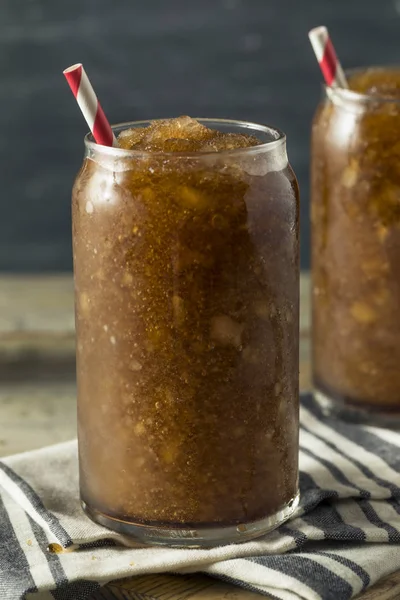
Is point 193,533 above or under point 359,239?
under

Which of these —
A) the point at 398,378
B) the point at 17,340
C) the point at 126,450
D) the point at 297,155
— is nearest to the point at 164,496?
the point at 126,450

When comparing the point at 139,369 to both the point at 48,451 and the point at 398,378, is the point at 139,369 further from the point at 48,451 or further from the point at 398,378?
the point at 398,378

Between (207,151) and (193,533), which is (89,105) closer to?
(207,151)

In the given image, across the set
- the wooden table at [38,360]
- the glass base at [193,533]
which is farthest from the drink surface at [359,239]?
the glass base at [193,533]

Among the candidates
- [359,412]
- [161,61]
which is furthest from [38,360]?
[161,61]

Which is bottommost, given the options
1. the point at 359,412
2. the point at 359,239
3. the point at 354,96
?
the point at 359,412
